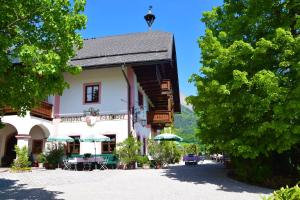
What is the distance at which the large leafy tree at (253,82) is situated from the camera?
11773 mm

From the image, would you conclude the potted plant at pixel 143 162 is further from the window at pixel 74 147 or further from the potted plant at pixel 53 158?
the potted plant at pixel 53 158

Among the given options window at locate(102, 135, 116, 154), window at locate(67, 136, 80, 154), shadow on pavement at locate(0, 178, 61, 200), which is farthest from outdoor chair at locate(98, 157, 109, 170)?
shadow on pavement at locate(0, 178, 61, 200)

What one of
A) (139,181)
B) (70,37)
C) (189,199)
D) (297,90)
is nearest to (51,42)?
(70,37)

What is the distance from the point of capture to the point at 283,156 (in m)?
14.8

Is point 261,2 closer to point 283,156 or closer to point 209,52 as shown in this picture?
point 209,52

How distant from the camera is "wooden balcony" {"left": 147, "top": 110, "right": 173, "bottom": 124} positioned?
24266 millimetres

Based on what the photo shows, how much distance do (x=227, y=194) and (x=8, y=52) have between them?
304 inches

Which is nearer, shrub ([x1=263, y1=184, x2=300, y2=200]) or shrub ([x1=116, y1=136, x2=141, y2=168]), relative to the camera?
shrub ([x1=263, y1=184, x2=300, y2=200])

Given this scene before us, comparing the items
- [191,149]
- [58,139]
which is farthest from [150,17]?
[191,149]

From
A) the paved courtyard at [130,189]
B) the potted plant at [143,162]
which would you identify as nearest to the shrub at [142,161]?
the potted plant at [143,162]

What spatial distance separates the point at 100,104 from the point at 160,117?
4981 millimetres

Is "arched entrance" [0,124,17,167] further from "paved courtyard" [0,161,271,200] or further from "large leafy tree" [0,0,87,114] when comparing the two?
"large leafy tree" [0,0,87,114]

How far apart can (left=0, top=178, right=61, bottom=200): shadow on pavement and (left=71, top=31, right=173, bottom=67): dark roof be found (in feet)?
36.1

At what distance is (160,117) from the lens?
24781 millimetres
